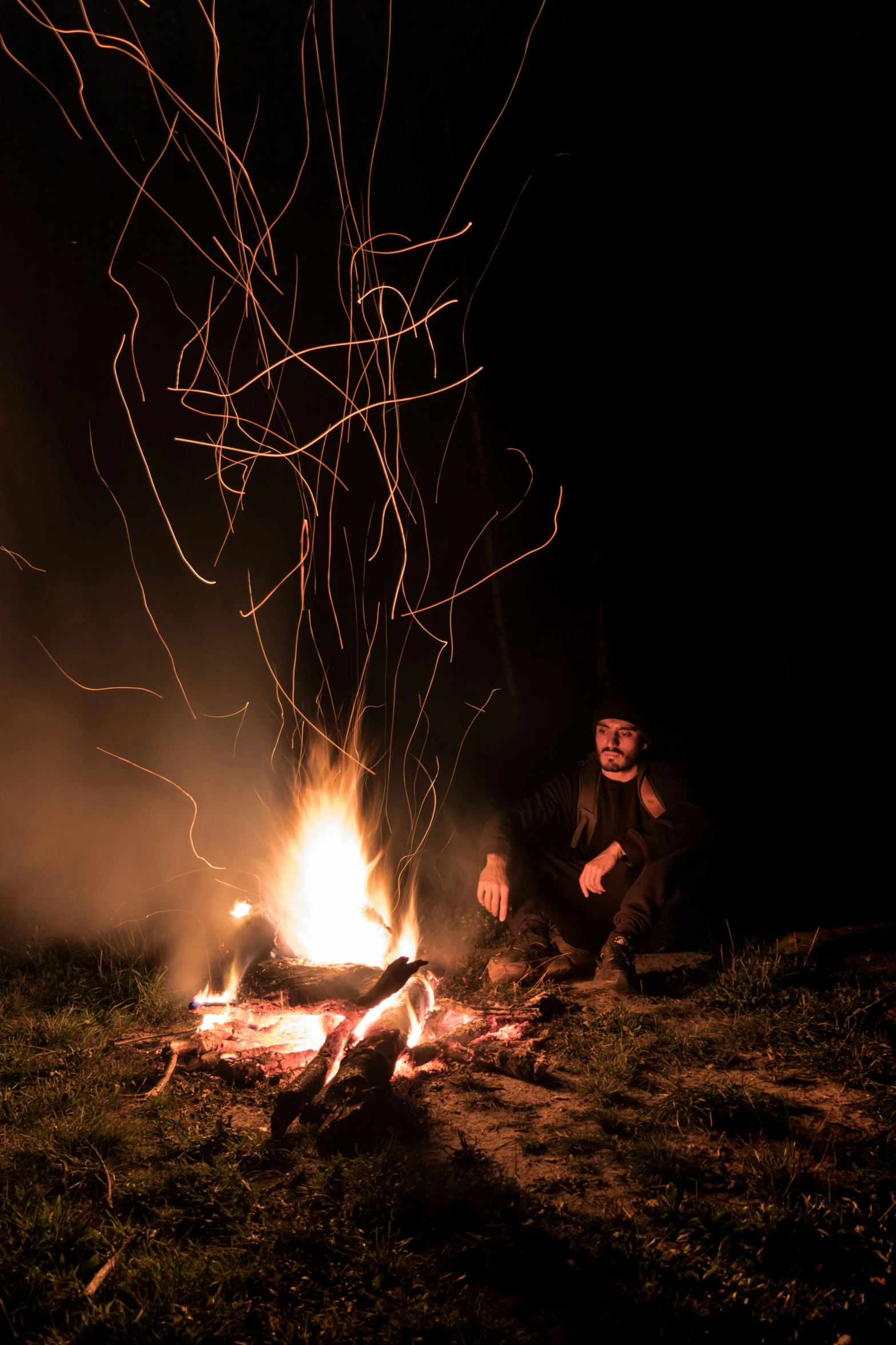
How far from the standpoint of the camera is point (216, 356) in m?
7.08

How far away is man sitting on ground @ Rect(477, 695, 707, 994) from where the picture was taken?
16.5 feet

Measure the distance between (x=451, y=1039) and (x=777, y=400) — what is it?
18.6 feet

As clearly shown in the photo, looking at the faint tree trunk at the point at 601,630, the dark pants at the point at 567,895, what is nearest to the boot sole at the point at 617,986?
the dark pants at the point at 567,895

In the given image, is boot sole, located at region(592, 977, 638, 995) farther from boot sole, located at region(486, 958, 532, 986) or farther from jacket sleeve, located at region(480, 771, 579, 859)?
jacket sleeve, located at region(480, 771, 579, 859)

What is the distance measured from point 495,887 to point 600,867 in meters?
0.68

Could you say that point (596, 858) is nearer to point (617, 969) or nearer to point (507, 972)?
point (617, 969)

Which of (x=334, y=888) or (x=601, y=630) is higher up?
(x=601, y=630)

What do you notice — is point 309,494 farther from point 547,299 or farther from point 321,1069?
point 321,1069

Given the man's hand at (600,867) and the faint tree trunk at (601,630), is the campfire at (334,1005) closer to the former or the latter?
the man's hand at (600,867)

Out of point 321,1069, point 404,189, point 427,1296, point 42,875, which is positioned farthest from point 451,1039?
point 404,189

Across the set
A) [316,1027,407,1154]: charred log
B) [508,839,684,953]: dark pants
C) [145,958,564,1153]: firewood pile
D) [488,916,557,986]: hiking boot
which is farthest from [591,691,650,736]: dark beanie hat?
[316,1027,407,1154]: charred log

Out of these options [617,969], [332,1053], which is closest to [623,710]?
[617,969]

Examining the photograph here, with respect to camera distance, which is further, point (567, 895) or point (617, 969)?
point (567, 895)

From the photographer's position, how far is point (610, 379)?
676 centimetres
